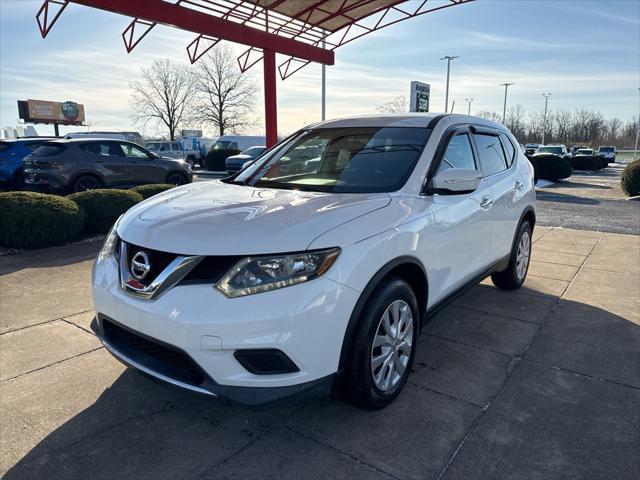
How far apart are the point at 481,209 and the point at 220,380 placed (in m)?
2.58

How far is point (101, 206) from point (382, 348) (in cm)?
649

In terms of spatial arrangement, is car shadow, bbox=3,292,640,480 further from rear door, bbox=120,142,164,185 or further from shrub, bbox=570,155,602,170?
shrub, bbox=570,155,602,170

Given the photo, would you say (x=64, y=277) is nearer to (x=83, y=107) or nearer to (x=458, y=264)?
(x=458, y=264)

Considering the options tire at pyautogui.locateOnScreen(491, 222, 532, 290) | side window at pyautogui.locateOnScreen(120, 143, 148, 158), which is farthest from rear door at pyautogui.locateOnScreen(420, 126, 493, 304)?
side window at pyautogui.locateOnScreen(120, 143, 148, 158)

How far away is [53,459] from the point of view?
2.41 meters

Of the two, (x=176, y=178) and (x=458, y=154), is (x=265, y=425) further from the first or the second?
(x=176, y=178)

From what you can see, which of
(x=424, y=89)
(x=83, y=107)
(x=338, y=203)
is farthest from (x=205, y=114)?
(x=338, y=203)

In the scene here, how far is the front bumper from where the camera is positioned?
7.05ft

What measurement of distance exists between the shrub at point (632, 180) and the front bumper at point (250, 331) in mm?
16369

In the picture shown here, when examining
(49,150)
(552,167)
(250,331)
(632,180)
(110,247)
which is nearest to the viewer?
(250,331)

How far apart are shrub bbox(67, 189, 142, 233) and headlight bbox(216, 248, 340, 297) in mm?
6284

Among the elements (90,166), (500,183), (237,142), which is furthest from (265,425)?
(237,142)

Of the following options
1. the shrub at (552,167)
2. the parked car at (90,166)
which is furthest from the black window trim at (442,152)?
the shrub at (552,167)

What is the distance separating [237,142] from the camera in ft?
111
